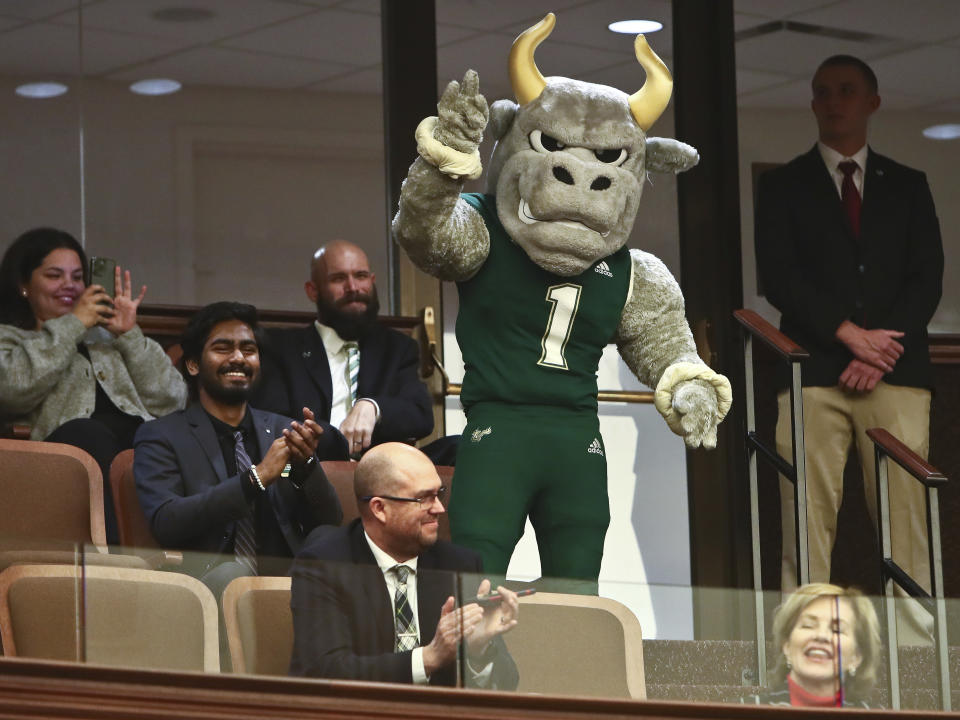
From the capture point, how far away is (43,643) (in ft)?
12.2

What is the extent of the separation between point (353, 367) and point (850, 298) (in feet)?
4.63

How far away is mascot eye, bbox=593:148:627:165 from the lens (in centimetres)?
458

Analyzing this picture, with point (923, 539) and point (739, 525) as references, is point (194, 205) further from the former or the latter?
point (923, 539)

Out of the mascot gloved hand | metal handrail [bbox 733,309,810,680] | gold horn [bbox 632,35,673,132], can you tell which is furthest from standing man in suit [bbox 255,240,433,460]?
gold horn [bbox 632,35,673,132]

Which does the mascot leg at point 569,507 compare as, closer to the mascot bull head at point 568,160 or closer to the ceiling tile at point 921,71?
the mascot bull head at point 568,160

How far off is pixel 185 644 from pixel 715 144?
361cm

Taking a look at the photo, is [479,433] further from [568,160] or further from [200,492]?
[200,492]

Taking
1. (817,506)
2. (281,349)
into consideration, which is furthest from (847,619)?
(281,349)

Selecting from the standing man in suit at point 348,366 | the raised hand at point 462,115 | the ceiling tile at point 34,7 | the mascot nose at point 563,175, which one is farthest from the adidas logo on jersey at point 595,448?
the ceiling tile at point 34,7

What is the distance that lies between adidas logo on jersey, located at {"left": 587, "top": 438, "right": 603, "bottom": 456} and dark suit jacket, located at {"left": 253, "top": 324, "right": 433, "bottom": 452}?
109cm

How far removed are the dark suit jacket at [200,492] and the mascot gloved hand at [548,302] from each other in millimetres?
463

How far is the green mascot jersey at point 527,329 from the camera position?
176 inches

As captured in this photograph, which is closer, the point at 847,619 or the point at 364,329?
the point at 847,619

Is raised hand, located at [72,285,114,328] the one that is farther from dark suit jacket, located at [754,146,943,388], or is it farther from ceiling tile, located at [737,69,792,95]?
ceiling tile, located at [737,69,792,95]
